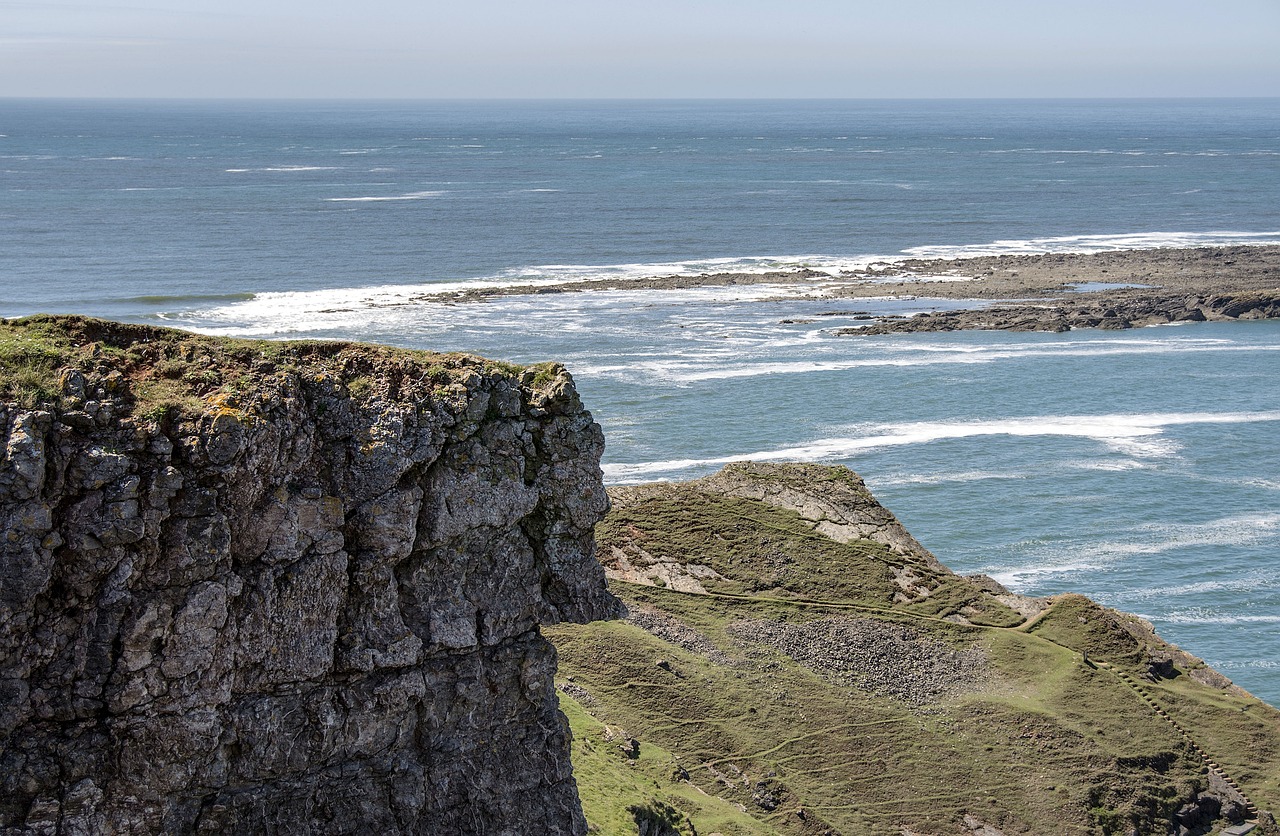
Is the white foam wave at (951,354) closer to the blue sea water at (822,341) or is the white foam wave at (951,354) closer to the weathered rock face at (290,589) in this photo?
the blue sea water at (822,341)

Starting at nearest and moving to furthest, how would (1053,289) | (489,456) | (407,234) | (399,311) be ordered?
(489,456) → (399,311) → (1053,289) → (407,234)

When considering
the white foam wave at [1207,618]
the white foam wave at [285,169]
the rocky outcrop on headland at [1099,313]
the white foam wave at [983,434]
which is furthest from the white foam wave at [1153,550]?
the white foam wave at [285,169]

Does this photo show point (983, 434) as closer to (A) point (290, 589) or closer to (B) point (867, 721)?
(B) point (867, 721)

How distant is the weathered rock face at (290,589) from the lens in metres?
13.4

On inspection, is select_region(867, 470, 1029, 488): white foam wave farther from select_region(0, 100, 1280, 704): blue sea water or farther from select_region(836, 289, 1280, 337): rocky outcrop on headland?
select_region(836, 289, 1280, 337): rocky outcrop on headland

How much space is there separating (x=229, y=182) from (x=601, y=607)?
16368 centimetres

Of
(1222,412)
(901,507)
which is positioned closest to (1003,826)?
(901,507)

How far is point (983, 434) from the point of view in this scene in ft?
181

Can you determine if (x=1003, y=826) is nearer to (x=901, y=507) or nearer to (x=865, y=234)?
(x=901, y=507)

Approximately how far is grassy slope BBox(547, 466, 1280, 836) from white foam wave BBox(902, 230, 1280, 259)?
79911 millimetres

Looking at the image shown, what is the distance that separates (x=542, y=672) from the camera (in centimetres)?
1625

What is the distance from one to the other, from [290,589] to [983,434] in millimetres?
44843

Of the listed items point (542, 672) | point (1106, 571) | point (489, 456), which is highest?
point (489, 456)

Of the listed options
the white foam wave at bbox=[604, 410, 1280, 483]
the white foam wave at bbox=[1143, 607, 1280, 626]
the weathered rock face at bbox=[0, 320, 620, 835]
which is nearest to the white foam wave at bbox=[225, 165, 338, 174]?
the white foam wave at bbox=[604, 410, 1280, 483]
